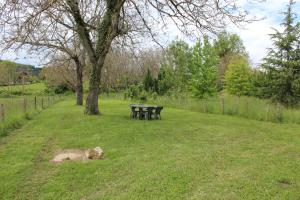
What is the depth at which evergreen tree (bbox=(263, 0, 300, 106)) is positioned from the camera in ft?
76.7

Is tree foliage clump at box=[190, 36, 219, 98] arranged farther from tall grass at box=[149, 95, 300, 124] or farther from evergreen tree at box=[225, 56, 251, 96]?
tall grass at box=[149, 95, 300, 124]

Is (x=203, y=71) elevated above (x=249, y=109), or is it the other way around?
(x=203, y=71)

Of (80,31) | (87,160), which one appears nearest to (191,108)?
(80,31)

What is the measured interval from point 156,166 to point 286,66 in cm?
2067

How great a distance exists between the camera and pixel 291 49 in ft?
80.1

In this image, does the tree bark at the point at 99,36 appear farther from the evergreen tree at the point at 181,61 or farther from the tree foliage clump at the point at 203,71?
the evergreen tree at the point at 181,61

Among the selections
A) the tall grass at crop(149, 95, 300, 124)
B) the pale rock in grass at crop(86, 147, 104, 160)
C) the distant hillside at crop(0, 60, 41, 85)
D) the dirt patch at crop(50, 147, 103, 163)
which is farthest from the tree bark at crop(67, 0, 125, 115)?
the distant hillside at crop(0, 60, 41, 85)

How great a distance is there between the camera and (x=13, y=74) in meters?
76.6

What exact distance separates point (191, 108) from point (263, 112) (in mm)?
6606

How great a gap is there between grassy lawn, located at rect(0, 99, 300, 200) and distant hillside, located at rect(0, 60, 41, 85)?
2666 inches

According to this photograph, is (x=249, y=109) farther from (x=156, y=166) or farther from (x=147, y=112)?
(x=156, y=166)

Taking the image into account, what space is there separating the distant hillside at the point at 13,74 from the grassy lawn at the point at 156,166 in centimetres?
6772

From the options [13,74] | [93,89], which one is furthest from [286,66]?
[13,74]

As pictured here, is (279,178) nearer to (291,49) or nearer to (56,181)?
(56,181)
